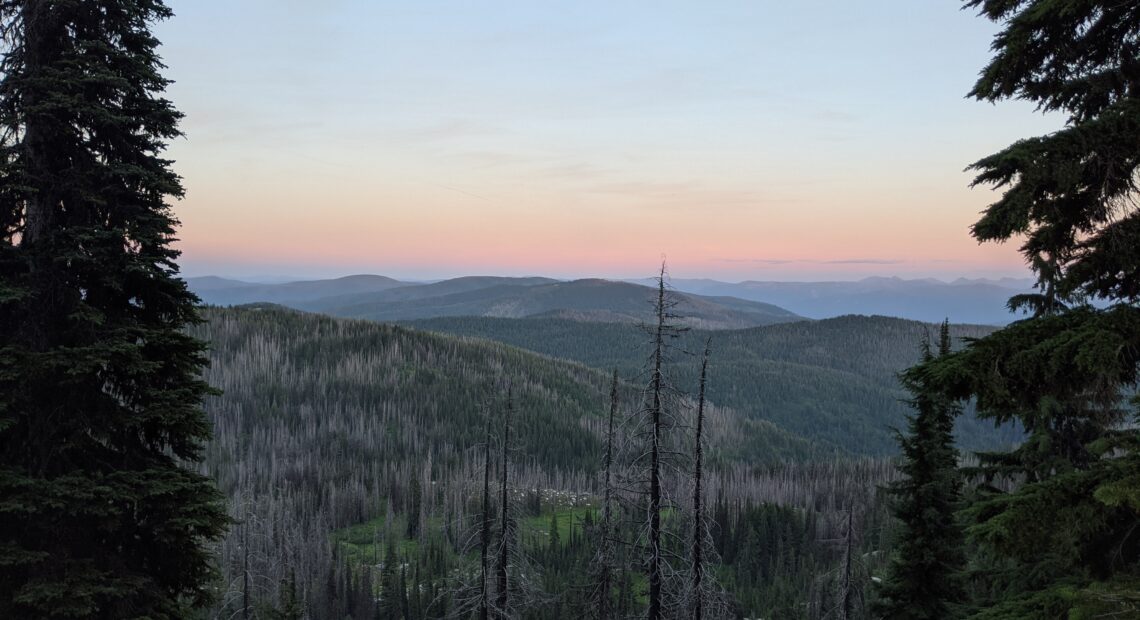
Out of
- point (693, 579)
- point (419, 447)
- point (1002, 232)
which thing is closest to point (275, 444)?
point (419, 447)

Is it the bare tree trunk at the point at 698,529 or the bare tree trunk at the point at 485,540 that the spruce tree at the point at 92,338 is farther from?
the bare tree trunk at the point at 698,529

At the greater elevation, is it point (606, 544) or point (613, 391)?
point (613, 391)

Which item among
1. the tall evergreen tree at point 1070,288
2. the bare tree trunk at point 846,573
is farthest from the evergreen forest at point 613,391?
the bare tree trunk at point 846,573

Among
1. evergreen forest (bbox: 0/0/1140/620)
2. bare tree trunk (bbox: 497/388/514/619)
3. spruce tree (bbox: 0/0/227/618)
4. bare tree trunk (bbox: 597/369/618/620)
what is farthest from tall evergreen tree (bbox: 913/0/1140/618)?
bare tree trunk (bbox: 497/388/514/619)

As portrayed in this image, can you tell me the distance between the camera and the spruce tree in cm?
1135

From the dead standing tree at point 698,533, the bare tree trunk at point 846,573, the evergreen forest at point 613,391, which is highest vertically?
the evergreen forest at point 613,391

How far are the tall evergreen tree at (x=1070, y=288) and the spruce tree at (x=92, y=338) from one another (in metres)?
13.2

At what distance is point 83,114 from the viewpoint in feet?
41.6

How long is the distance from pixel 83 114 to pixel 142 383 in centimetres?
539

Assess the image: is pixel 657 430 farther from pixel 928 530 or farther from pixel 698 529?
pixel 928 530

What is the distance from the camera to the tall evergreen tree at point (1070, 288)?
627 cm

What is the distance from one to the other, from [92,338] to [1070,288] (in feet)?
49.6

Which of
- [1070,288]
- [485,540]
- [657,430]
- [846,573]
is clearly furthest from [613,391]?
[1070,288]

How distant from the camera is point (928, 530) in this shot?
2317 centimetres
